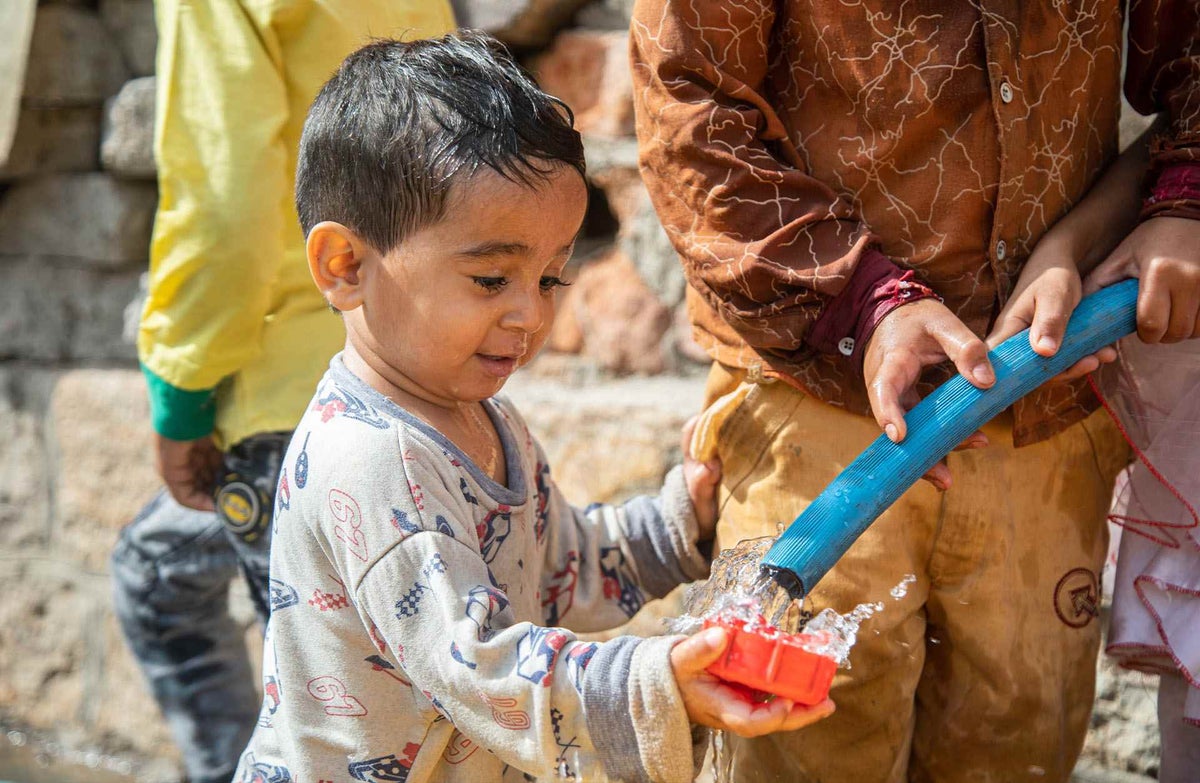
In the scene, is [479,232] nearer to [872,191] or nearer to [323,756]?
[872,191]

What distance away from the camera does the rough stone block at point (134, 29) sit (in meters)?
2.90

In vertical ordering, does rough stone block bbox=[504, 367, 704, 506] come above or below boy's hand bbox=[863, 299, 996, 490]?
below

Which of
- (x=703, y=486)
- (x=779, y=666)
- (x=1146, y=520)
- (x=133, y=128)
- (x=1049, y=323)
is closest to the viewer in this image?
(x=779, y=666)

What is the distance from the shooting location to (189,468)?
2133 millimetres

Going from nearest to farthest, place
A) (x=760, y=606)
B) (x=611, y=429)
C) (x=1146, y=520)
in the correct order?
1. (x=760, y=606)
2. (x=1146, y=520)
3. (x=611, y=429)

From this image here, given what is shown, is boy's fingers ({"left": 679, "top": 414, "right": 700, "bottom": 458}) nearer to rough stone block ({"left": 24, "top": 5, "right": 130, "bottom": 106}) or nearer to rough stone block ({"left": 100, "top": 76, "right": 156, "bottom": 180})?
rough stone block ({"left": 100, "top": 76, "right": 156, "bottom": 180})

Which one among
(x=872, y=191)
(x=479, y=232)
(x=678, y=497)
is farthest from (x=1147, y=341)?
(x=479, y=232)

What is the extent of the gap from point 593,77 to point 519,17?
0.19 metres

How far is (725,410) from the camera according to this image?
1.68 meters

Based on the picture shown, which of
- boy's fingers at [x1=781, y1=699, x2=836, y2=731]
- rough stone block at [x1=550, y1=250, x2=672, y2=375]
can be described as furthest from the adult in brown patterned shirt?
rough stone block at [x1=550, y1=250, x2=672, y2=375]

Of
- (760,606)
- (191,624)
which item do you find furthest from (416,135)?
(191,624)

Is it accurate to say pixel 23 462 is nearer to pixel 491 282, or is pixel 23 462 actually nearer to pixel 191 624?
pixel 191 624

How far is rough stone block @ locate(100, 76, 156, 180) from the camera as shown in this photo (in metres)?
2.84

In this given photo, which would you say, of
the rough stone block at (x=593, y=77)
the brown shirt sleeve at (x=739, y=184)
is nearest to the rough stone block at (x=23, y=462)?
the rough stone block at (x=593, y=77)
